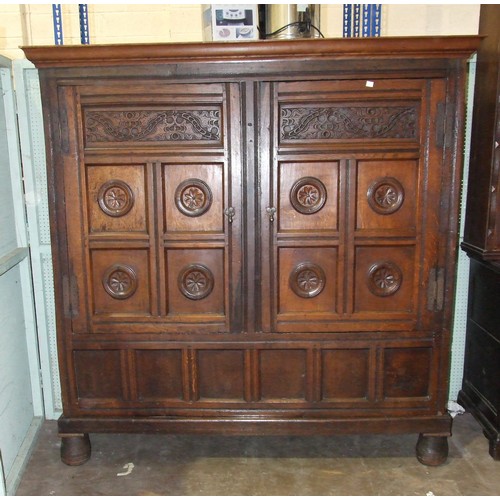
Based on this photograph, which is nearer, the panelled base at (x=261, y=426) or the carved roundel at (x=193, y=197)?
the carved roundel at (x=193, y=197)

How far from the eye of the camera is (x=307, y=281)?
2148 millimetres

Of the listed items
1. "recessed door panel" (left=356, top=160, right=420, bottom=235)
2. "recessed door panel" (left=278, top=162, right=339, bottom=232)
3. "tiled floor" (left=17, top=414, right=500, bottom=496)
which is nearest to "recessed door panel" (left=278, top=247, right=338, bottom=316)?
"recessed door panel" (left=278, top=162, right=339, bottom=232)

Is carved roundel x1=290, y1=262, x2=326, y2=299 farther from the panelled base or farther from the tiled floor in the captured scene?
the tiled floor

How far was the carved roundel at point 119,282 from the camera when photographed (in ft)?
7.07

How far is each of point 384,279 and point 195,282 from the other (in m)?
0.80

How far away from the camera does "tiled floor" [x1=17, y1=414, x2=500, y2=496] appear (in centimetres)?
216

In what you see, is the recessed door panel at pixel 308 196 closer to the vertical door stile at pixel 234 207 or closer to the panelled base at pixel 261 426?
the vertical door stile at pixel 234 207

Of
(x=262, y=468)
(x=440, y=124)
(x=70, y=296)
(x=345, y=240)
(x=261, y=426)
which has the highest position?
(x=440, y=124)

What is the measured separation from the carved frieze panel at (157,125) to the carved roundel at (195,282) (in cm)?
54

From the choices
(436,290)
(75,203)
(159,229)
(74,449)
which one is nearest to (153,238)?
(159,229)

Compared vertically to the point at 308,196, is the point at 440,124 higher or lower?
higher

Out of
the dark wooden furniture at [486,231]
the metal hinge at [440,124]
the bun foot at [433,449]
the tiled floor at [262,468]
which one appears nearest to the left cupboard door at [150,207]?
the tiled floor at [262,468]

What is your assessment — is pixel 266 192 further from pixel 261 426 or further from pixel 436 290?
pixel 261 426

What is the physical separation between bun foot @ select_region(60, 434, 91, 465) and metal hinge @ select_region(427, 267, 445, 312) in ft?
5.41
